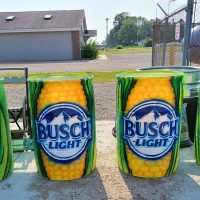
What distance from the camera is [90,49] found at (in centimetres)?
3019

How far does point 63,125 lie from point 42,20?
29809 mm

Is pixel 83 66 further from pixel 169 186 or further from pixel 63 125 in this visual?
pixel 169 186

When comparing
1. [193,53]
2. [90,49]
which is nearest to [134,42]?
[90,49]

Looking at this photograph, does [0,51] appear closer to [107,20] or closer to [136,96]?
[136,96]

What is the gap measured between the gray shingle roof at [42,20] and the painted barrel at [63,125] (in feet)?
88.1

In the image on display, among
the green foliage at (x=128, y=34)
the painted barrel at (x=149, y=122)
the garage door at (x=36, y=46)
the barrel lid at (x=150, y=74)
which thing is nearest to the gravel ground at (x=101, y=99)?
the barrel lid at (x=150, y=74)

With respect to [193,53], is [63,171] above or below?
below

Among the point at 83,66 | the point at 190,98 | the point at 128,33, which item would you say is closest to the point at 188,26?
the point at 190,98

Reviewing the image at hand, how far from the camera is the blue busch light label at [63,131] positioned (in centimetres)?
299

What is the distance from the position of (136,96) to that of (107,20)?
9128 cm

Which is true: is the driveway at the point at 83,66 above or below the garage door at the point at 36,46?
below

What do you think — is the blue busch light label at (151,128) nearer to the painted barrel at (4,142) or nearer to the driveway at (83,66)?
the painted barrel at (4,142)

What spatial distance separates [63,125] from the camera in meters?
3.02

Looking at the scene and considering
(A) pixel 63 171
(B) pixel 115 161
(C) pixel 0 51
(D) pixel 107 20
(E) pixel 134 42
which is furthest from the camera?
(E) pixel 134 42
